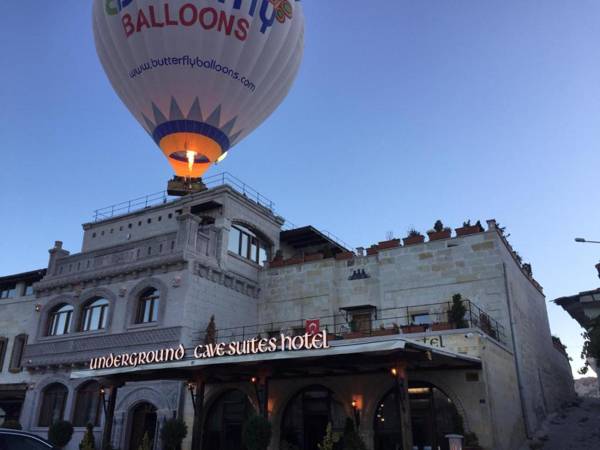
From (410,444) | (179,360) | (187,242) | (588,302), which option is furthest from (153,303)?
(588,302)

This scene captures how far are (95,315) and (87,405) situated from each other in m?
5.01

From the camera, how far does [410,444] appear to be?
53.1 feet

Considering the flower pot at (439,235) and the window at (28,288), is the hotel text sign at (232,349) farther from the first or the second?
the window at (28,288)

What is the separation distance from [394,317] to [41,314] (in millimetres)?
21756

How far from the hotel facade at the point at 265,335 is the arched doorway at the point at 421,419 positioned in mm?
57

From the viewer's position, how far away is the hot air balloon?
77.7 ft

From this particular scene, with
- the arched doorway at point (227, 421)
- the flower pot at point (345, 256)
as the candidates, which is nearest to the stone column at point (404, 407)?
the arched doorway at point (227, 421)

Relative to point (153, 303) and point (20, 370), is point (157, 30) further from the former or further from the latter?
point (20, 370)

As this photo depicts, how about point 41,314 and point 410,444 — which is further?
point 41,314

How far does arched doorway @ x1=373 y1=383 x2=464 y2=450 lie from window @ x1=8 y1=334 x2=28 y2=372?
23363 millimetres

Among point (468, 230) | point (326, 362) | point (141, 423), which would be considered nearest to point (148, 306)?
point (141, 423)

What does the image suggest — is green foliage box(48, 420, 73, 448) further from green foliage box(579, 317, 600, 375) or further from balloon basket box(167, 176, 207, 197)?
green foliage box(579, 317, 600, 375)

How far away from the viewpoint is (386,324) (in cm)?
→ 2777

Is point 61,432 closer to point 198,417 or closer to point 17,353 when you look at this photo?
point 198,417
